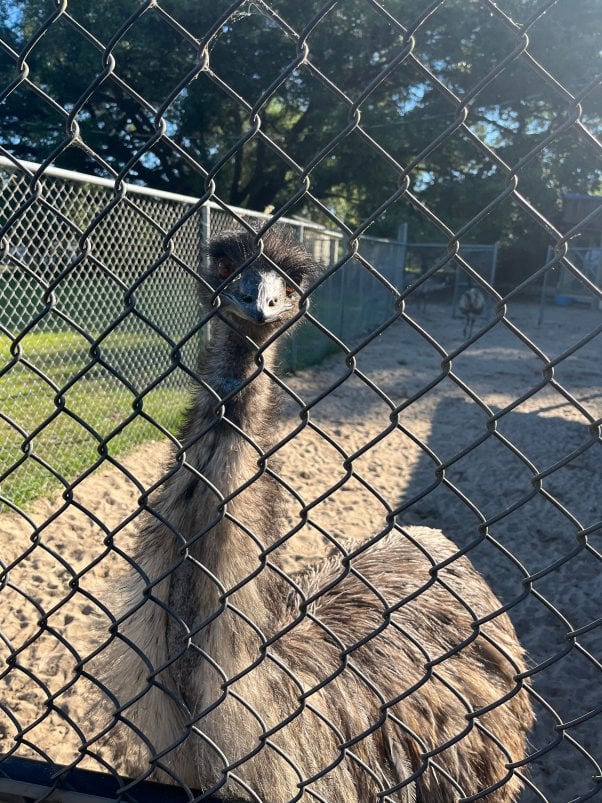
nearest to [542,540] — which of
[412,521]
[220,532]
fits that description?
[412,521]

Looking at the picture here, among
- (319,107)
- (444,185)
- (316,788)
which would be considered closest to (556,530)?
(316,788)

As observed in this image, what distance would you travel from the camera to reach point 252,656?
1.77 metres

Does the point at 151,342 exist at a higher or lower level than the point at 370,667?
lower

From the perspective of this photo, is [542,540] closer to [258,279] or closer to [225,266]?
[225,266]

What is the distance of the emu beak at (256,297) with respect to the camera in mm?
1688

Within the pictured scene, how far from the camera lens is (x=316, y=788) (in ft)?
6.15

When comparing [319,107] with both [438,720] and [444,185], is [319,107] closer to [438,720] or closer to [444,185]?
[444,185]

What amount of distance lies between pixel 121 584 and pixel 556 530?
345 cm

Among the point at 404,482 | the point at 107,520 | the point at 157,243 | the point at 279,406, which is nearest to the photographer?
the point at 279,406

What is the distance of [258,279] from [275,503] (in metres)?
0.62

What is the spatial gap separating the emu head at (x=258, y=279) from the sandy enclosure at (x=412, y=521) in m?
0.31

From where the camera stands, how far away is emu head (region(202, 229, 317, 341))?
171 cm

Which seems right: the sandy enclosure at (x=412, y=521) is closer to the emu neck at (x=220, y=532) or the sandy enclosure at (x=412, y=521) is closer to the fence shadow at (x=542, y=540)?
the fence shadow at (x=542, y=540)

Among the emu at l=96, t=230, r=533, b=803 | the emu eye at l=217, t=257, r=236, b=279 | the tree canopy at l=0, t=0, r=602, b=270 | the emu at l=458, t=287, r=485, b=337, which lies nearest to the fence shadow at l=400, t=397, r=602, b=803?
the emu at l=96, t=230, r=533, b=803
